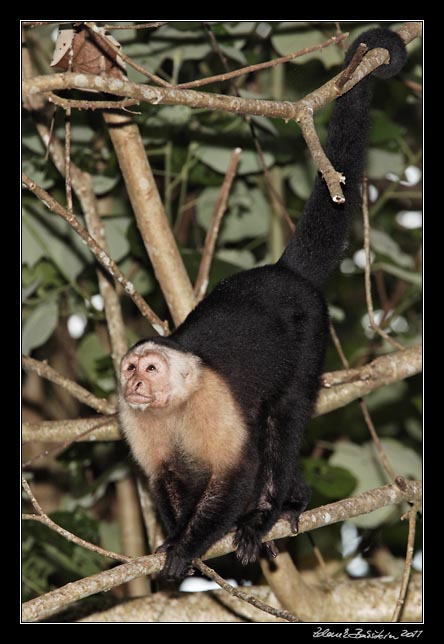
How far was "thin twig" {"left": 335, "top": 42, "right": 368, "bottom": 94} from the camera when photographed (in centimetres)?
327

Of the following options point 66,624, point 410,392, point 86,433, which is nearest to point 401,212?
point 410,392

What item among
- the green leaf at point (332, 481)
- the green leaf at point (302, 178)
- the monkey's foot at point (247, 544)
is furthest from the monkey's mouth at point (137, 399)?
the green leaf at point (302, 178)

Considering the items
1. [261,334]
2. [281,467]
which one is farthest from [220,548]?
[261,334]

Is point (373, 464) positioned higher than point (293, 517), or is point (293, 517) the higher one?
point (373, 464)

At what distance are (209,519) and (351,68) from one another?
6.20 feet

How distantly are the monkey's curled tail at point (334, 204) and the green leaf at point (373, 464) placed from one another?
1389 mm

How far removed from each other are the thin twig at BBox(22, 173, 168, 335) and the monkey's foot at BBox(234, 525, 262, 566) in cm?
112

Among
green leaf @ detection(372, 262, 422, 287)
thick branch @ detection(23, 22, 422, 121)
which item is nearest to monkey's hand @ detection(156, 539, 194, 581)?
thick branch @ detection(23, 22, 422, 121)

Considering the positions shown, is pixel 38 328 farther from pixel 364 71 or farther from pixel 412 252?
pixel 412 252

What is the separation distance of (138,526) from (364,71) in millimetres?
3213

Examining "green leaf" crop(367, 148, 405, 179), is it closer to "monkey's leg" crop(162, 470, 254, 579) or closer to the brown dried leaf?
the brown dried leaf

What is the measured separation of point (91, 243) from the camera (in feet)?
12.3

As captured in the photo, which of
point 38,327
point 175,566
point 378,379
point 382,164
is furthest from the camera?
point 382,164

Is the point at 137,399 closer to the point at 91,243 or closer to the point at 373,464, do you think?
the point at 91,243
